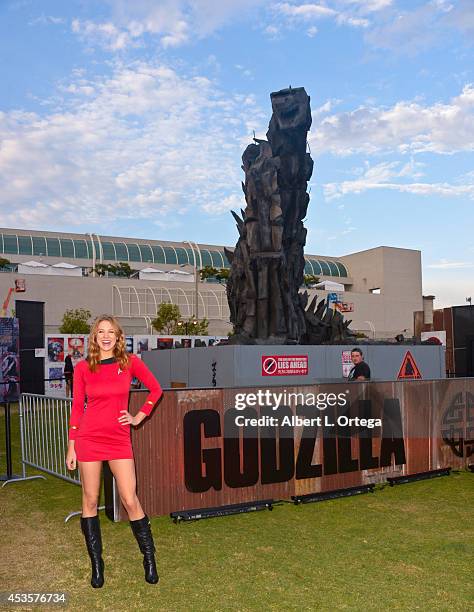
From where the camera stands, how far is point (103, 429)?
420 cm

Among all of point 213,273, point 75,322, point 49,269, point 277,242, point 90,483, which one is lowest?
point 90,483

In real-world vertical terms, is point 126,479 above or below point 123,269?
below

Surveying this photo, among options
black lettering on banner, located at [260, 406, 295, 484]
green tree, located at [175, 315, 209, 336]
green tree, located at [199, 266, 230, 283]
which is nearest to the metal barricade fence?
black lettering on banner, located at [260, 406, 295, 484]

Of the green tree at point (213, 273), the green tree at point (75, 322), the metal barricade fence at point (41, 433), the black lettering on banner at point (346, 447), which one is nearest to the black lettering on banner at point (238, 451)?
the black lettering on banner at point (346, 447)

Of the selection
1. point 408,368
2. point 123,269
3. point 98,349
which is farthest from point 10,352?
point 123,269

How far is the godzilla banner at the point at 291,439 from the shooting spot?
6.28 m

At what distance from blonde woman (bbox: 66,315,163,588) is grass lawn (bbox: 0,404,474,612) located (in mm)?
368

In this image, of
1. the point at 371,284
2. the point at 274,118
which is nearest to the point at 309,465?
the point at 274,118

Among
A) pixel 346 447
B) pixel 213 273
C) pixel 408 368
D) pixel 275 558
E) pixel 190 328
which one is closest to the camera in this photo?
pixel 275 558

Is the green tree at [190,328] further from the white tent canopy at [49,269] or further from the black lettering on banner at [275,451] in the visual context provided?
the black lettering on banner at [275,451]

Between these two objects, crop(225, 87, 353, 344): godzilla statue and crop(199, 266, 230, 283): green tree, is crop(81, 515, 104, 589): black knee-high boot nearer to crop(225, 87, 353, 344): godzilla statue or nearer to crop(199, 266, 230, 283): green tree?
crop(225, 87, 353, 344): godzilla statue

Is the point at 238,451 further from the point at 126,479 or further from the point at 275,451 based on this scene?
the point at 126,479

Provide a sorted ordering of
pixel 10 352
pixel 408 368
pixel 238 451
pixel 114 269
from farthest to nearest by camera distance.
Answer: pixel 114 269
pixel 10 352
pixel 408 368
pixel 238 451

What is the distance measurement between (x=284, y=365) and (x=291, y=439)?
7850 mm
